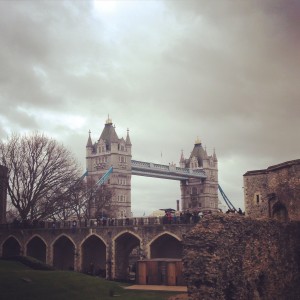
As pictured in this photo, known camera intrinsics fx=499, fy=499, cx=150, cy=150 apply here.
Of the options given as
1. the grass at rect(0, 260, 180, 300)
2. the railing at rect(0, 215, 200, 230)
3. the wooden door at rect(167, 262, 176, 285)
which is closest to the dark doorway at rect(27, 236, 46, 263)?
the railing at rect(0, 215, 200, 230)

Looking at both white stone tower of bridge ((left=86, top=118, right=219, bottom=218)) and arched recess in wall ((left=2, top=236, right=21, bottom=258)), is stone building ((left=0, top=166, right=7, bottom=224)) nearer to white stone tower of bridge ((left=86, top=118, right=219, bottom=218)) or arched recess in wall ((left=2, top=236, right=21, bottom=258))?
arched recess in wall ((left=2, top=236, right=21, bottom=258))

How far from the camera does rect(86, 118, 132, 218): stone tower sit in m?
125

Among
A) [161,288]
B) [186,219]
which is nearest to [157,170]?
[186,219]

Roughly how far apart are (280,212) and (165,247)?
48.3 feet

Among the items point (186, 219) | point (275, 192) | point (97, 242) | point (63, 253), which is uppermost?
point (275, 192)

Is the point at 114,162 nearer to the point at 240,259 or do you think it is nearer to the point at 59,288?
the point at 59,288

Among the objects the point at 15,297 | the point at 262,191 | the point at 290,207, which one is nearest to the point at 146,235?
the point at 262,191

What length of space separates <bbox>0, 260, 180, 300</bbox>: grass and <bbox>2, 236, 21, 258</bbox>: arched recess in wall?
2205cm

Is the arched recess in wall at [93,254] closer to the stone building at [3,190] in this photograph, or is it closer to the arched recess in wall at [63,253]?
the arched recess in wall at [63,253]

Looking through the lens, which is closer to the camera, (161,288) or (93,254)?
(161,288)

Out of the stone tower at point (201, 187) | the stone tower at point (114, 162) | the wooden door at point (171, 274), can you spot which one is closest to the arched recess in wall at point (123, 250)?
the wooden door at point (171, 274)

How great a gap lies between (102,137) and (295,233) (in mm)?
108862

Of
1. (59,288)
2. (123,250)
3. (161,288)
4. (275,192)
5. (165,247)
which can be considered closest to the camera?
(59,288)

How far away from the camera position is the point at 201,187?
6442 inches
